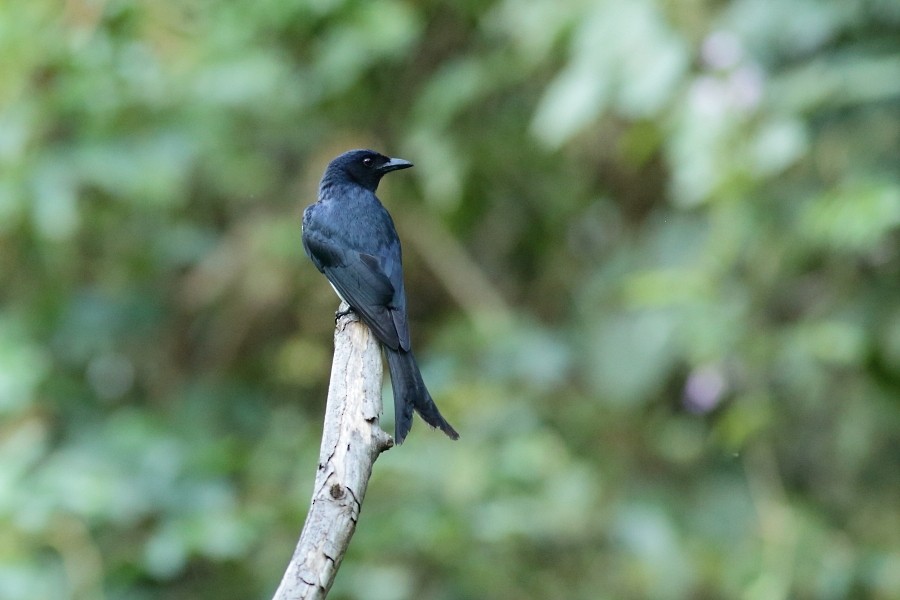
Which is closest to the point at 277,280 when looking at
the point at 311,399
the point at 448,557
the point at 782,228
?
the point at 311,399

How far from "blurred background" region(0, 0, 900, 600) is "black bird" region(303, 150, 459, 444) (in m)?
Result: 1.11

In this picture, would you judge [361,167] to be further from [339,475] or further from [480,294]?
[339,475]

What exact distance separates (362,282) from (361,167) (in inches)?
35.1

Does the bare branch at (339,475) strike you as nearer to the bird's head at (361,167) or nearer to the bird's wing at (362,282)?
the bird's wing at (362,282)

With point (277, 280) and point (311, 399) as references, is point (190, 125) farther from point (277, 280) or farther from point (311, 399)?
point (311, 399)

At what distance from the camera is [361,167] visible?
4203 millimetres

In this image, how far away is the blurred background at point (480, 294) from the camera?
4672 mm

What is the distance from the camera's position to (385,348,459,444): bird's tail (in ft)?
8.80

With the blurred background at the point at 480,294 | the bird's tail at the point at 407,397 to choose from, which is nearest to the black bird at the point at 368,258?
the bird's tail at the point at 407,397

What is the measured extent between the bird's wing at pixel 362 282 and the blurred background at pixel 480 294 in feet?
4.29

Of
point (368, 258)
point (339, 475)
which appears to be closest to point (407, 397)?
point (368, 258)

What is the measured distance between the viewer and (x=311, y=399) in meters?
6.43

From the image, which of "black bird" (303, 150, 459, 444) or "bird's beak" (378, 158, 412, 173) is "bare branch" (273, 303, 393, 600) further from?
"bird's beak" (378, 158, 412, 173)

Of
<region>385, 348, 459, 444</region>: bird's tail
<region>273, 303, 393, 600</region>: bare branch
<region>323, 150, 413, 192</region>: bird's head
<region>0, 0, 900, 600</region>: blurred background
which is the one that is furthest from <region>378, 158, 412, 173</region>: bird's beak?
<region>273, 303, 393, 600</region>: bare branch
